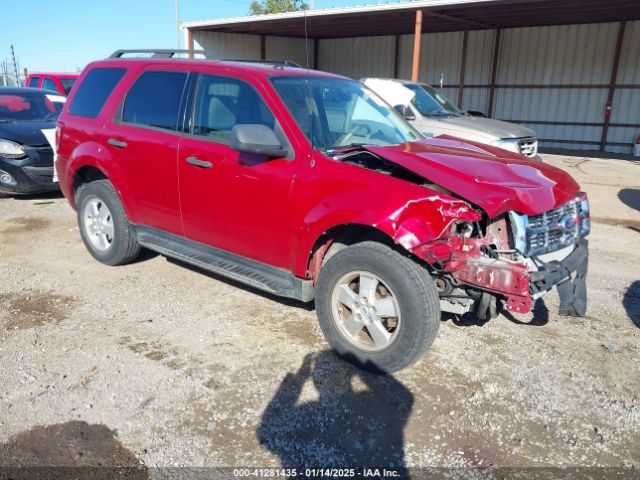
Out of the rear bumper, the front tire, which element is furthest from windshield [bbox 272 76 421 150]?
the rear bumper

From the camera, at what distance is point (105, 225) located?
522 centimetres

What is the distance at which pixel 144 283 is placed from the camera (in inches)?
196

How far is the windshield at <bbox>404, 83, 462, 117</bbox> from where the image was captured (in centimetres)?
963

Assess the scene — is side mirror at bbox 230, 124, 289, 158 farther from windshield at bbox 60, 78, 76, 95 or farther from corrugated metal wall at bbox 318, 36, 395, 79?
corrugated metal wall at bbox 318, 36, 395, 79

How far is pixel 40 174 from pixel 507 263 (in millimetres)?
7411

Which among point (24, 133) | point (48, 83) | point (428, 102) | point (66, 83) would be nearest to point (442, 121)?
point (428, 102)

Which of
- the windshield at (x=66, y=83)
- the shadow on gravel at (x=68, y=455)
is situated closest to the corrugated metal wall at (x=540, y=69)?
the windshield at (x=66, y=83)

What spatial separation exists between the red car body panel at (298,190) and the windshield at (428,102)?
Result: 5249mm

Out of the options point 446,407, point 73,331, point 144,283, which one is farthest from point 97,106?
point 446,407

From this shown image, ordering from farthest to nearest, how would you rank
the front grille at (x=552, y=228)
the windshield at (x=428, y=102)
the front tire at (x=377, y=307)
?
the windshield at (x=428, y=102), the front grille at (x=552, y=228), the front tire at (x=377, y=307)

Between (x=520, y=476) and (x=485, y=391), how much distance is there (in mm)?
747

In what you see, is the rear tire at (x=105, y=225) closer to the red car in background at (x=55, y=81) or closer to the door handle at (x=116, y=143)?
the door handle at (x=116, y=143)

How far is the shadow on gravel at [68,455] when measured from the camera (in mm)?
2562

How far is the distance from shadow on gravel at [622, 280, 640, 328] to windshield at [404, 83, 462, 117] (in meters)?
5.24
